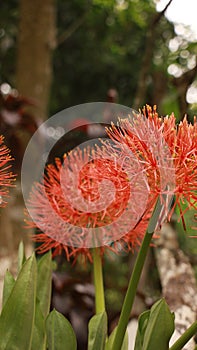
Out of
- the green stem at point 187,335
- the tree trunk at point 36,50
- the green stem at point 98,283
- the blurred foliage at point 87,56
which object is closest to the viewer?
the green stem at point 187,335

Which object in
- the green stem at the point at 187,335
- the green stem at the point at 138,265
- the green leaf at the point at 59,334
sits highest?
the green stem at the point at 138,265

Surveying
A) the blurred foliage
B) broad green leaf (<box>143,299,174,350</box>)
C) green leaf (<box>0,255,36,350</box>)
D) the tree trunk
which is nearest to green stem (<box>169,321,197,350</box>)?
broad green leaf (<box>143,299,174,350</box>)

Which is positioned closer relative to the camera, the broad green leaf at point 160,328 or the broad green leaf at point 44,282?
the broad green leaf at point 160,328

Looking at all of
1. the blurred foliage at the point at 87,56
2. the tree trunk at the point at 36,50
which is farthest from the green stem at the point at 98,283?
the blurred foliage at the point at 87,56

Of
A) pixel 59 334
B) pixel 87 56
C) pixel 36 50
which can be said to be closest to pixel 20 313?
pixel 59 334

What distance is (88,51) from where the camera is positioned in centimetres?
248

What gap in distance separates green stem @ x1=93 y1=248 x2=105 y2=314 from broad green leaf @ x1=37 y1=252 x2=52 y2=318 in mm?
46

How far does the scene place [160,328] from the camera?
0.38 m

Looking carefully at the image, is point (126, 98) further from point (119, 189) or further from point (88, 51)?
point (119, 189)

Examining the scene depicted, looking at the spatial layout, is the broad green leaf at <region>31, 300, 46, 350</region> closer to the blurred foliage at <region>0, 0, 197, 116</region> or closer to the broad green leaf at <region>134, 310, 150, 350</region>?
the broad green leaf at <region>134, 310, 150, 350</region>

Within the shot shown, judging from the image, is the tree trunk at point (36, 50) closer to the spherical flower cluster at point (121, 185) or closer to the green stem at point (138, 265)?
the spherical flower cluster at point (121, 185)

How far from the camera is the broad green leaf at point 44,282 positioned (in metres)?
0.49

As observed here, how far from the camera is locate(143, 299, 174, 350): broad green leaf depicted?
0.38m

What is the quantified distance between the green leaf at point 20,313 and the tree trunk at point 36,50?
0.97m
